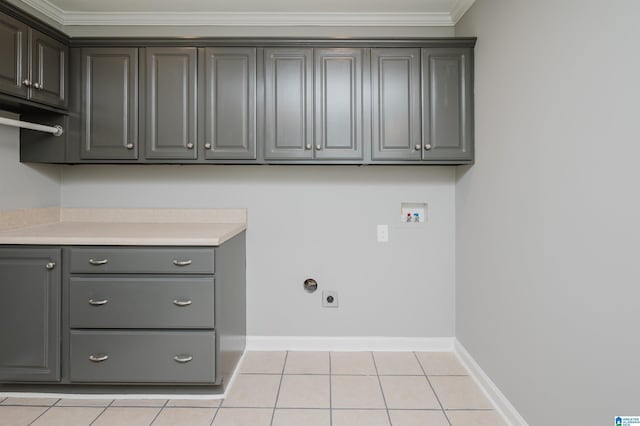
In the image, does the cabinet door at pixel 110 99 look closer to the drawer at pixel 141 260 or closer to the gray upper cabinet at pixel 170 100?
the gray upper cabinet at pixel 170 100

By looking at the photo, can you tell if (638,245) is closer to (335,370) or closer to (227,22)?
(335,370)

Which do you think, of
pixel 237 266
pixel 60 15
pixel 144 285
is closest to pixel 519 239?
pixel 237 266

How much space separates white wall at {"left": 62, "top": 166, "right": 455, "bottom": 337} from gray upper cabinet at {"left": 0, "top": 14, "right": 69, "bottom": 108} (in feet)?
2.16

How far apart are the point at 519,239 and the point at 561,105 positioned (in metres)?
0.67

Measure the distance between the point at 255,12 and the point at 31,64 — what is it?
1445mm

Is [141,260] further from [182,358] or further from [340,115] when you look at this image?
[340,115]

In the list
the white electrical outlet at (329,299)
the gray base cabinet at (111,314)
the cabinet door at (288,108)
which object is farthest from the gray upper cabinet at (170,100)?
the white electrical outlet at (329,299)

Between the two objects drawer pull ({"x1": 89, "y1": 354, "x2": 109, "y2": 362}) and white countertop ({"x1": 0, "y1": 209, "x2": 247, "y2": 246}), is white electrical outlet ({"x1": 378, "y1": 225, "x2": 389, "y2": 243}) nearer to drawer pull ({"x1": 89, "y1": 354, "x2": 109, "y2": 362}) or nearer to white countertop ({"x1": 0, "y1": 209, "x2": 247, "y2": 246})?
white countertop ({"x1": 0, "y1": 209, "x2": 247, "y2": 246})

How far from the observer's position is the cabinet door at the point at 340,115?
96.3 inches

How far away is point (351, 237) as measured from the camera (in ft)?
9.17

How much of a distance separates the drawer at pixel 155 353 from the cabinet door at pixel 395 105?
5.25 ft

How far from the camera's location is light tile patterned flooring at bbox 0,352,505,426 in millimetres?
1945

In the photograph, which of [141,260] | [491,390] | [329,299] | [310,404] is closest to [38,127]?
[141,260]

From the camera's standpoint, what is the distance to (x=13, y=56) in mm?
2041
